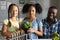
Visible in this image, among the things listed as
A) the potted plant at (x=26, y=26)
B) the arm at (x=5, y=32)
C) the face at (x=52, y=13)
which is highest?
the face at (x=52, y=13)

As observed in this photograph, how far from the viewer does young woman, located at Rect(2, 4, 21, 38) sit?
4.29 ft

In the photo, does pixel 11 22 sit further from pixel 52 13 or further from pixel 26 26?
pixel 52 13

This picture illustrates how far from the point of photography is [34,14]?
1.32 meters

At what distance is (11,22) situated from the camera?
4.31 feet

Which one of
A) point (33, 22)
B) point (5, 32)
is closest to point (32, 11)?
point (33, 22)

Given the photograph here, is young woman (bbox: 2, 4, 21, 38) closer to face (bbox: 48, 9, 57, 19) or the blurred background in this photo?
the blurred background

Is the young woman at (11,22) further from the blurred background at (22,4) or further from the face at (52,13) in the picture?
the face at (52,13)

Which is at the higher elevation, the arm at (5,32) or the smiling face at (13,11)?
the smiling face at (13,11)

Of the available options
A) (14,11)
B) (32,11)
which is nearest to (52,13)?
(32,11)

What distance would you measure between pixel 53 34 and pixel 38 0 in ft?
0.70

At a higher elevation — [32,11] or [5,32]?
[32,11]

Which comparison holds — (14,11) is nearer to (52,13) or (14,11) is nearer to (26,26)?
(26,26)

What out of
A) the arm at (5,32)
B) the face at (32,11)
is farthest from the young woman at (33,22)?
the arm at (5,32)

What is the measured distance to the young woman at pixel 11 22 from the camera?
1309 millimetres
